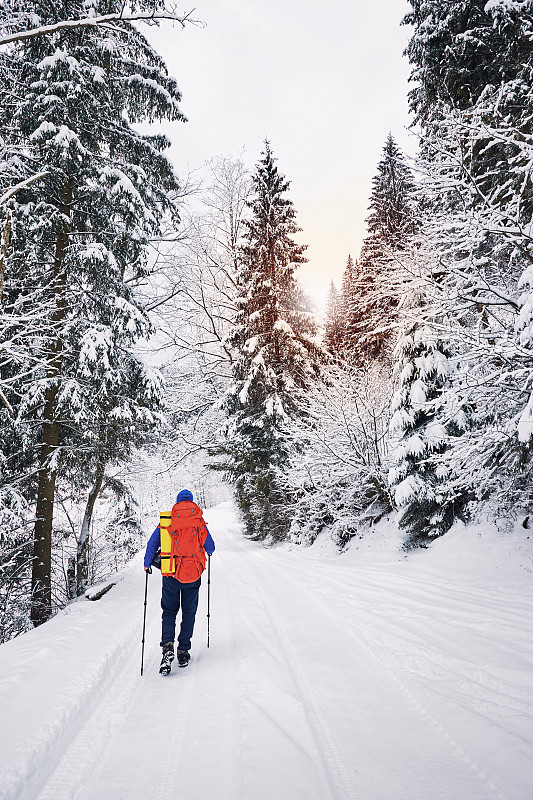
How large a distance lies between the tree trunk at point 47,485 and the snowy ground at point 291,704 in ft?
5.51

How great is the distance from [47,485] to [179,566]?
4560 millimetres

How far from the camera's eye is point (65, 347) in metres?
7.90

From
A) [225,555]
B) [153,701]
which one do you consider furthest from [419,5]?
[225,555]

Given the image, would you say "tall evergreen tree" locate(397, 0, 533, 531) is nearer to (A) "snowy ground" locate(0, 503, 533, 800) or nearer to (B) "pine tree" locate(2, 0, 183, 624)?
(A) "snowy ground" locate(0, 503, 533, 800)

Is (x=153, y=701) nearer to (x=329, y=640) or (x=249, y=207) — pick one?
(x=329, y=640)

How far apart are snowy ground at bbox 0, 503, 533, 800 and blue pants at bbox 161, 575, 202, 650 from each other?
0.34 metres

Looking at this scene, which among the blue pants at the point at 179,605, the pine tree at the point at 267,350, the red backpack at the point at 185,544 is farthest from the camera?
the pine tree at the point at 267,350

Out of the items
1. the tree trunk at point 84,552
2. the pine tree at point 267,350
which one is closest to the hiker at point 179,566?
the tree trunk at point 84,552

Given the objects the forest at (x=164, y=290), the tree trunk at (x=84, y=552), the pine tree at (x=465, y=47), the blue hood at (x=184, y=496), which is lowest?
the tree trunk at (x=84, y=552)

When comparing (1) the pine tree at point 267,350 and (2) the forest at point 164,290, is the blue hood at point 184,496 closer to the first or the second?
(2) the forest at point 164,290

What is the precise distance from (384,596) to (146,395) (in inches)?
244

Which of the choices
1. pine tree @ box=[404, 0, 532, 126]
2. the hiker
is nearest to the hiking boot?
the hiker

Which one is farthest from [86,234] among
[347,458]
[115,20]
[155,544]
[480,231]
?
[347,458]

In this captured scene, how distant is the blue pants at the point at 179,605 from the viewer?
4.42 meters
